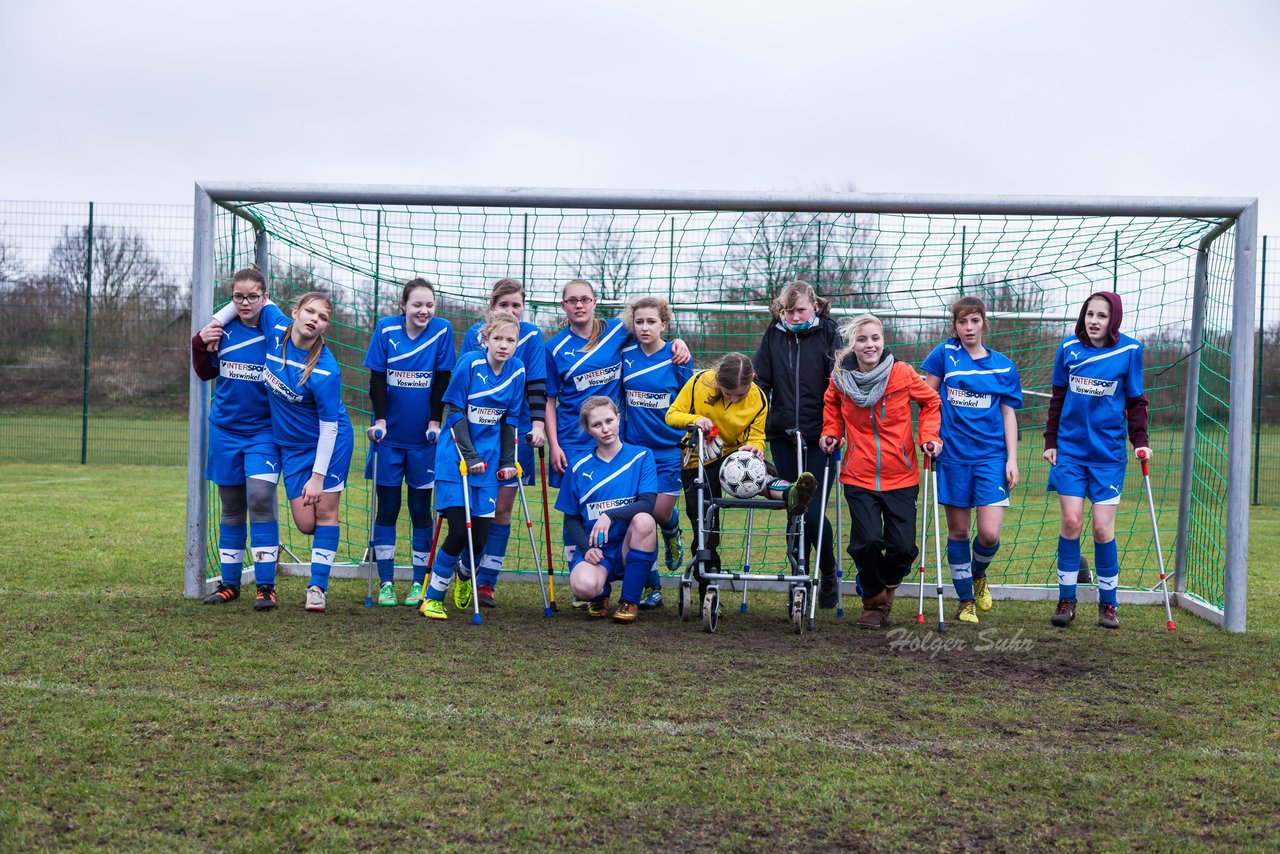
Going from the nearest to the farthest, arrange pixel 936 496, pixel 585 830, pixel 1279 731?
1. pixel 585 830
2. pixel 1279 731
3. pixel 936 496

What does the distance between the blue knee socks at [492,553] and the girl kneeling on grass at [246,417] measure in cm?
114

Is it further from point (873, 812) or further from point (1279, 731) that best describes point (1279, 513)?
point (873, 812)

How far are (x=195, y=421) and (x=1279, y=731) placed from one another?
534cm

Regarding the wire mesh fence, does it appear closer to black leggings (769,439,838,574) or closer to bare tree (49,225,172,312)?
bare tree (49,225,172,312)

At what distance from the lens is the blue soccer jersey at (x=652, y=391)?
20.3ft

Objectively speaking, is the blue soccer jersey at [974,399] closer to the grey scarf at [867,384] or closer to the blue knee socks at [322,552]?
Answer: the grey scarf at [867,384]

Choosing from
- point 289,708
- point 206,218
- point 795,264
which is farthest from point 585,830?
point 795,264

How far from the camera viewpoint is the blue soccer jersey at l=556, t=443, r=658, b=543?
19.2 feet


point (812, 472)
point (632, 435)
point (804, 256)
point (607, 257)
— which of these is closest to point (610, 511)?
point (632, 435)

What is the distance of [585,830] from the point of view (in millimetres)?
2832

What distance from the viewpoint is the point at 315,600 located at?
19.0 feet

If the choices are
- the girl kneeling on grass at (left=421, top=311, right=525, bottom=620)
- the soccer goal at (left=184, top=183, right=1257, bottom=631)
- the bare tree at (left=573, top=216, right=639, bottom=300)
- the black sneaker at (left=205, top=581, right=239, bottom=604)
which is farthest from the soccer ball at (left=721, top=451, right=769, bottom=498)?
the black sneaker at (left=205, top=581, right=239, bottom=604)

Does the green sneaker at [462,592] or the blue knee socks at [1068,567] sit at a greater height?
the blue knee socks at [1068,567]

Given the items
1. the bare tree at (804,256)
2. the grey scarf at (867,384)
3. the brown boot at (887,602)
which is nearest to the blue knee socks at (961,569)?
the brown boot at (887,602)
